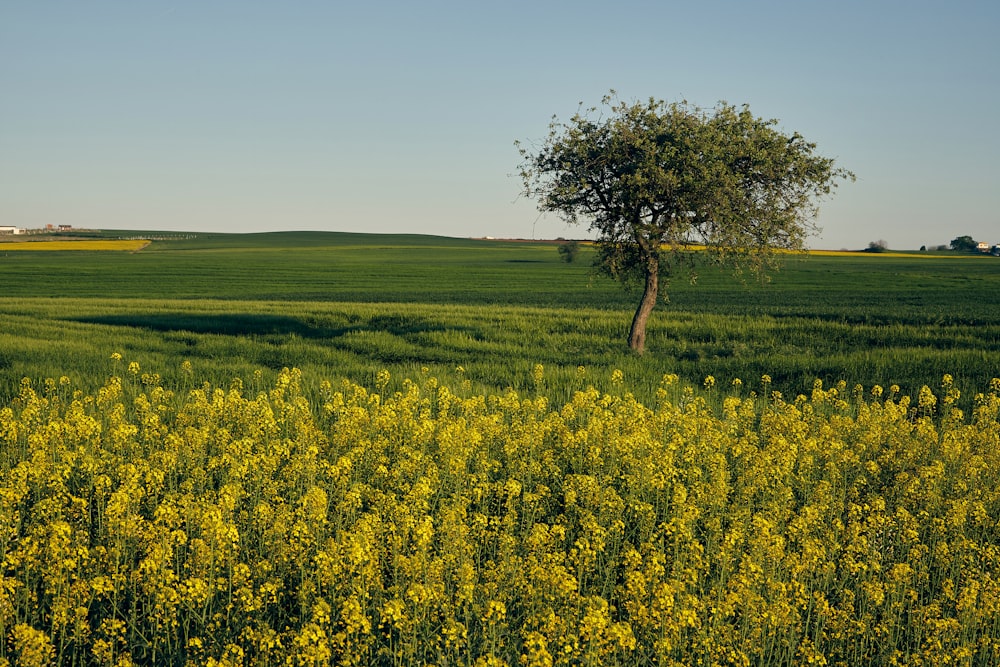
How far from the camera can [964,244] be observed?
15912 centimetres

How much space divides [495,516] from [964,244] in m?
178

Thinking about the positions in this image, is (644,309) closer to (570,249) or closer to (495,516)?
(570,249)

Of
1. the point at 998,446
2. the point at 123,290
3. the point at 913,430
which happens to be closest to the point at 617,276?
the point at 913,430

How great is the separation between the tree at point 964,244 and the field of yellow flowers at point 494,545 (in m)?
166

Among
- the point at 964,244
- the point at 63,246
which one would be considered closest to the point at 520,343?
the point at 63,246

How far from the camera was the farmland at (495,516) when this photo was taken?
5.56 meters

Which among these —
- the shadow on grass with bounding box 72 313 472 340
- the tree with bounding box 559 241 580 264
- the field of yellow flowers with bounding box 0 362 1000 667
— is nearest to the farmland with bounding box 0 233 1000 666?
the field of yellow flowers with bounding box 0 362 1000 667

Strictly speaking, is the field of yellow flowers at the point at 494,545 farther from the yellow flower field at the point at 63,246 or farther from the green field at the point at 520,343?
the yellow flower field at the point at 63,246

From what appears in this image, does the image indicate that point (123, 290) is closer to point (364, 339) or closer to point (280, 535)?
point (364, 339)

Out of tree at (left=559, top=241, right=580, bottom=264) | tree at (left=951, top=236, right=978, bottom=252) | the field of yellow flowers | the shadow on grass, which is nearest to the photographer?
the field of yellow flowers

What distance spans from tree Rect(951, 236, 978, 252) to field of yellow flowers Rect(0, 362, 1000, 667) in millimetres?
166454

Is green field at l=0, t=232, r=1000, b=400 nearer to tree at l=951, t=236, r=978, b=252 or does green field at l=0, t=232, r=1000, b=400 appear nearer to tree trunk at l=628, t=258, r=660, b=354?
tree trunk at l=628, t=258, r=660, b=354

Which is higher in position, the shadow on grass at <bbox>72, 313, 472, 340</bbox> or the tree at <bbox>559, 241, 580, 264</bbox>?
the tree at <bbox>559, 241, 580, 264</bbox>

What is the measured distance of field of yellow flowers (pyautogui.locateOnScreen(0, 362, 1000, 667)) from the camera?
5469mm
